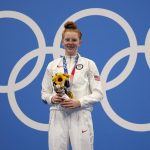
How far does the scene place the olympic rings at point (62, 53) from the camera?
3.89 m

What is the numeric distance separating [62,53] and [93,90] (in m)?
1.39

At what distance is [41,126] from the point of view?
3947mm

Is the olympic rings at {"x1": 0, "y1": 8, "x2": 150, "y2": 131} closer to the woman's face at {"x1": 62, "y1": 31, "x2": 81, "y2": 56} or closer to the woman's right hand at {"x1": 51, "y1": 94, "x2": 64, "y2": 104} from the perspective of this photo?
the woman's face at {"x1": 62, "y1": 31, "x2": 81, "y2": 56}

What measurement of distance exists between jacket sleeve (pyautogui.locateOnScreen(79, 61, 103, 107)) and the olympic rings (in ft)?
4.13

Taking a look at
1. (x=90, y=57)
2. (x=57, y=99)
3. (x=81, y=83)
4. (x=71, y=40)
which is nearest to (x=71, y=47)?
(x=71, y=40)

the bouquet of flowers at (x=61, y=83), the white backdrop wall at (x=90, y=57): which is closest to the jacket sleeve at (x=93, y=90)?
the bouquet of flowers at (x=61, y=83)

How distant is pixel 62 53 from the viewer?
3971 millimetres

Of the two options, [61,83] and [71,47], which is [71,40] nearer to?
[71,47]

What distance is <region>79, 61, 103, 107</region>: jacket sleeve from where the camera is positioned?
8.37ft

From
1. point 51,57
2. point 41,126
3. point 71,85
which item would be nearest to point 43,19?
point 51,57

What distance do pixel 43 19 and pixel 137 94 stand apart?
4.05 feet

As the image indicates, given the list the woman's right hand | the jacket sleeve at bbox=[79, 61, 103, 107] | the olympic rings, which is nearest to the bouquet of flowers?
the woman's right hand

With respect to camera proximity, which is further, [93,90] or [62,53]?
[62,53]

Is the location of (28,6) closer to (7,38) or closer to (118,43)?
(7,38)
